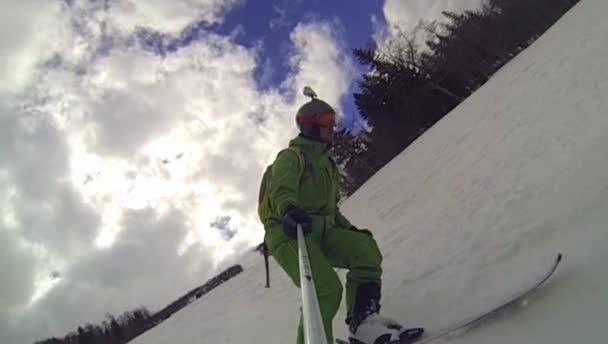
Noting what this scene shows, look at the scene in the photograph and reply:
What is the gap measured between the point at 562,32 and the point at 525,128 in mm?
6638

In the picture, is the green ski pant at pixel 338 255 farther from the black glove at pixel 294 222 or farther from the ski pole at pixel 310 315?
the ski pole at pixel 310 315

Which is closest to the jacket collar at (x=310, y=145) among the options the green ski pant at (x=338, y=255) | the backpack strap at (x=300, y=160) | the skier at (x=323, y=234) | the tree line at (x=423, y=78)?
the skier at (x=323, y=234)

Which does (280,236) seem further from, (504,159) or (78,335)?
(78,335)

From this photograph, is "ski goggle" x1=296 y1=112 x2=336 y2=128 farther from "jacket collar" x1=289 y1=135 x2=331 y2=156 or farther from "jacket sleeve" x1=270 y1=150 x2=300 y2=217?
"jacket sleeve" x1=270 y1=150 x2=300 y2=217

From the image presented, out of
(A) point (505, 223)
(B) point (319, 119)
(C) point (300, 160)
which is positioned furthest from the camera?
(A) point (505, 223)

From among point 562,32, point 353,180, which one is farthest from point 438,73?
point 562,32

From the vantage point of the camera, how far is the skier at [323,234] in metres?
3.13

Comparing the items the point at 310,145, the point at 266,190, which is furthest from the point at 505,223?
the point at 266,190

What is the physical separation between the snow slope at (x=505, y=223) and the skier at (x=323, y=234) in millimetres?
394

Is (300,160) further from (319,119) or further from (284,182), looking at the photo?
(319,119)

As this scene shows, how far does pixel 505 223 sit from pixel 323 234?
1.67 meters

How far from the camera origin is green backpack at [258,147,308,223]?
11.9ft

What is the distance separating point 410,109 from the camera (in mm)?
30469

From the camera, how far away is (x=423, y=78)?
1227 inches
